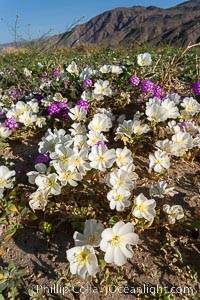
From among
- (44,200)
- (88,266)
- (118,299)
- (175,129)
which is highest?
(175,129)

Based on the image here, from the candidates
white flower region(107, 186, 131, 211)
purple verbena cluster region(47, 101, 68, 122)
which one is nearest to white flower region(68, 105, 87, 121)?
purple verbena cluster region(47, 101, 68, 122)

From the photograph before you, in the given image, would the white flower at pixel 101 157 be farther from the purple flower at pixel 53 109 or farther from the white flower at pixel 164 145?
the purple flower at pixel 53 109

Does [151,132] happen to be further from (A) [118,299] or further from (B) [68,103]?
(A) [118,299]

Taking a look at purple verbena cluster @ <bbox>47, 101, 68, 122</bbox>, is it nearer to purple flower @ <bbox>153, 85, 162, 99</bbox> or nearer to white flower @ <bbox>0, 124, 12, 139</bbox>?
white flower @ <bbox>0, 124, 12, 139</bbox>

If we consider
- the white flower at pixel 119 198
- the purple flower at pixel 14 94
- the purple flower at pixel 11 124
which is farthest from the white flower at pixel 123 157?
the purple flower at pixel 14 94

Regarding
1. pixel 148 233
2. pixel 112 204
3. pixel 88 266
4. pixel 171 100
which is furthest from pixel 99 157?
pixel 171 100

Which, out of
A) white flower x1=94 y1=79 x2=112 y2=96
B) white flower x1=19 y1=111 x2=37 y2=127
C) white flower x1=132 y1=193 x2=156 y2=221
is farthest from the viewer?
white flower x1=94 y1=79 x2=112 y2=96

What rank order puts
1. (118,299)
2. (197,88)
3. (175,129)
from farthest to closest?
(197,88), (175,129), (118,299)

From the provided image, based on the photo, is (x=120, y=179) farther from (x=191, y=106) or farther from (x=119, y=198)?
(x=191, y=106)
